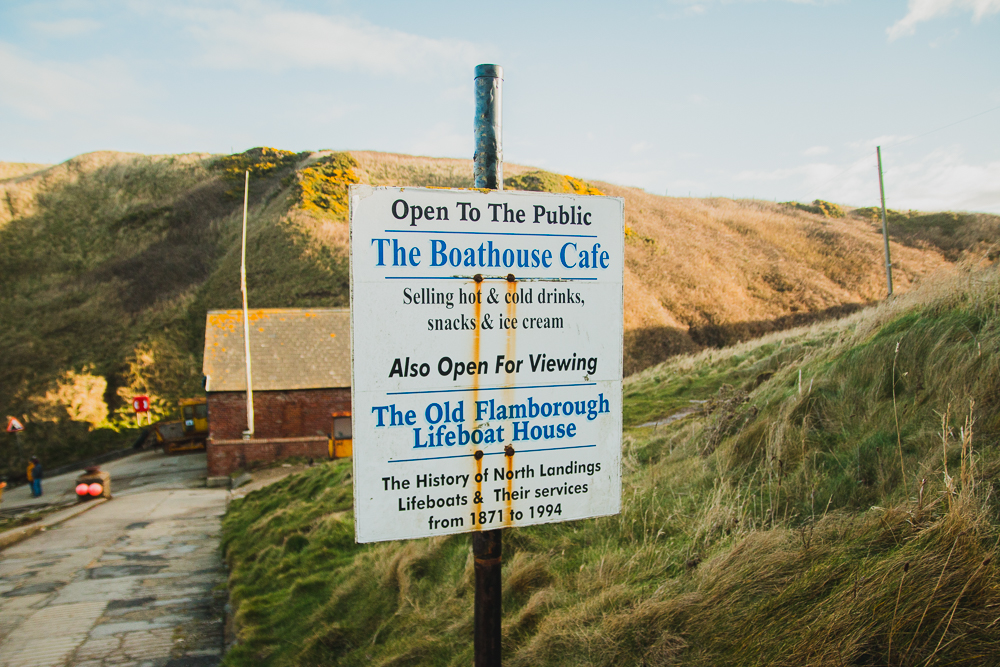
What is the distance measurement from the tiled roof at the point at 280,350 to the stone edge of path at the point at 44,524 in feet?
21.9

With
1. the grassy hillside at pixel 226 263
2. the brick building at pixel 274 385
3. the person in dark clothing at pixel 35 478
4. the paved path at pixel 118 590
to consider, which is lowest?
the person in dark clothing at pixel 35 478

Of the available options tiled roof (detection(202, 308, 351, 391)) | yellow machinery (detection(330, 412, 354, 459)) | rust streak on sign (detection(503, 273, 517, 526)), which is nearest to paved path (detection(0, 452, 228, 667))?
yellow machinery (detection(330, 412, 354, 459))

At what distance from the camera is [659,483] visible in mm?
5570

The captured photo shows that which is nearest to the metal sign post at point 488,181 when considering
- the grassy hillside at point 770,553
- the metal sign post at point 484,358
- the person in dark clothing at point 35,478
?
the metal sign post at point 484,358

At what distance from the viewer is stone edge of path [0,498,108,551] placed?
14000mm

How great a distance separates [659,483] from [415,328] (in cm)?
388

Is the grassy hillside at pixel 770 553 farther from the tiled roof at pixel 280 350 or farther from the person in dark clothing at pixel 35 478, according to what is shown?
the person in dark clothing at pixel 35 478

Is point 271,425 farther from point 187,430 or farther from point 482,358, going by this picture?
point 482,358

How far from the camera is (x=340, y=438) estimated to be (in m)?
23.5

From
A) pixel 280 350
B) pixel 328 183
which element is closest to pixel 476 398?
pixel 280 350

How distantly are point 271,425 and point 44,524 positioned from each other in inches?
393

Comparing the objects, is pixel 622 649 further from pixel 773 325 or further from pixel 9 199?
pixel 9 199

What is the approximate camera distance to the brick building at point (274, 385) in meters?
24.3

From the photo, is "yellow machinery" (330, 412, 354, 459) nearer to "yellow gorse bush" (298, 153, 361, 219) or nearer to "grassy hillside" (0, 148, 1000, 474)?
"grassy hillside" (0, 148, 1000, 474)
